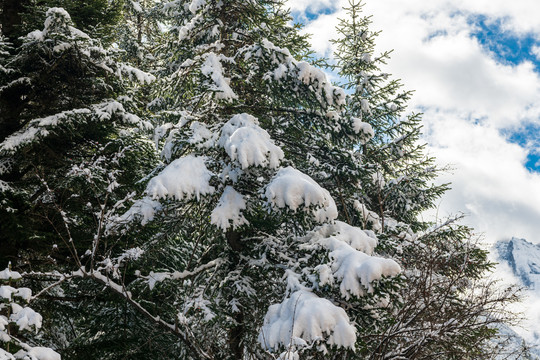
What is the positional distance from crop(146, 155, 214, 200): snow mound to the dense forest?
0.07ft

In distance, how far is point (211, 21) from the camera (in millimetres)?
7746

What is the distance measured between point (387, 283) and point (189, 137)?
3.60 m

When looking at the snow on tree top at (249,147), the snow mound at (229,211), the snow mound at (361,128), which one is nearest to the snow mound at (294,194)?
the snow on tree top at (249,147)

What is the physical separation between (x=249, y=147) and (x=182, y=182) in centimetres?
102

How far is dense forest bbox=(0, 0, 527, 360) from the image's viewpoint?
14.8 ft

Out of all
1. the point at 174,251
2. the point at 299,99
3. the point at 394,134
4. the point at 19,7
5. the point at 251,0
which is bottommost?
the point at 174,251

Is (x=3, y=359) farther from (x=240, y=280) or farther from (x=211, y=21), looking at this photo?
(x=211, y=21)

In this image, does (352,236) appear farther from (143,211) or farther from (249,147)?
(143,211)

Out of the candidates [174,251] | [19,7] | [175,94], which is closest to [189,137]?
[175,94]

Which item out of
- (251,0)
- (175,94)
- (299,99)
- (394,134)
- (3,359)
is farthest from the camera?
(394,134)

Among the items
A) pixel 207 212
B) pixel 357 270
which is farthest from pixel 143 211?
pixel 357 270

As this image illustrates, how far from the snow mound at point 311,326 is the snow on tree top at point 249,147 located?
6.07 ft

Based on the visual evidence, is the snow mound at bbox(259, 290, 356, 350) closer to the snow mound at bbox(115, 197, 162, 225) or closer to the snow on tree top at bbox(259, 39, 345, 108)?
the snow mound at bbox(115, 197, 162, 225)

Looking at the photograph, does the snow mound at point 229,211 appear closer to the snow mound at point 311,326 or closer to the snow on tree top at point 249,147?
the snow on tree top at point 249,147
